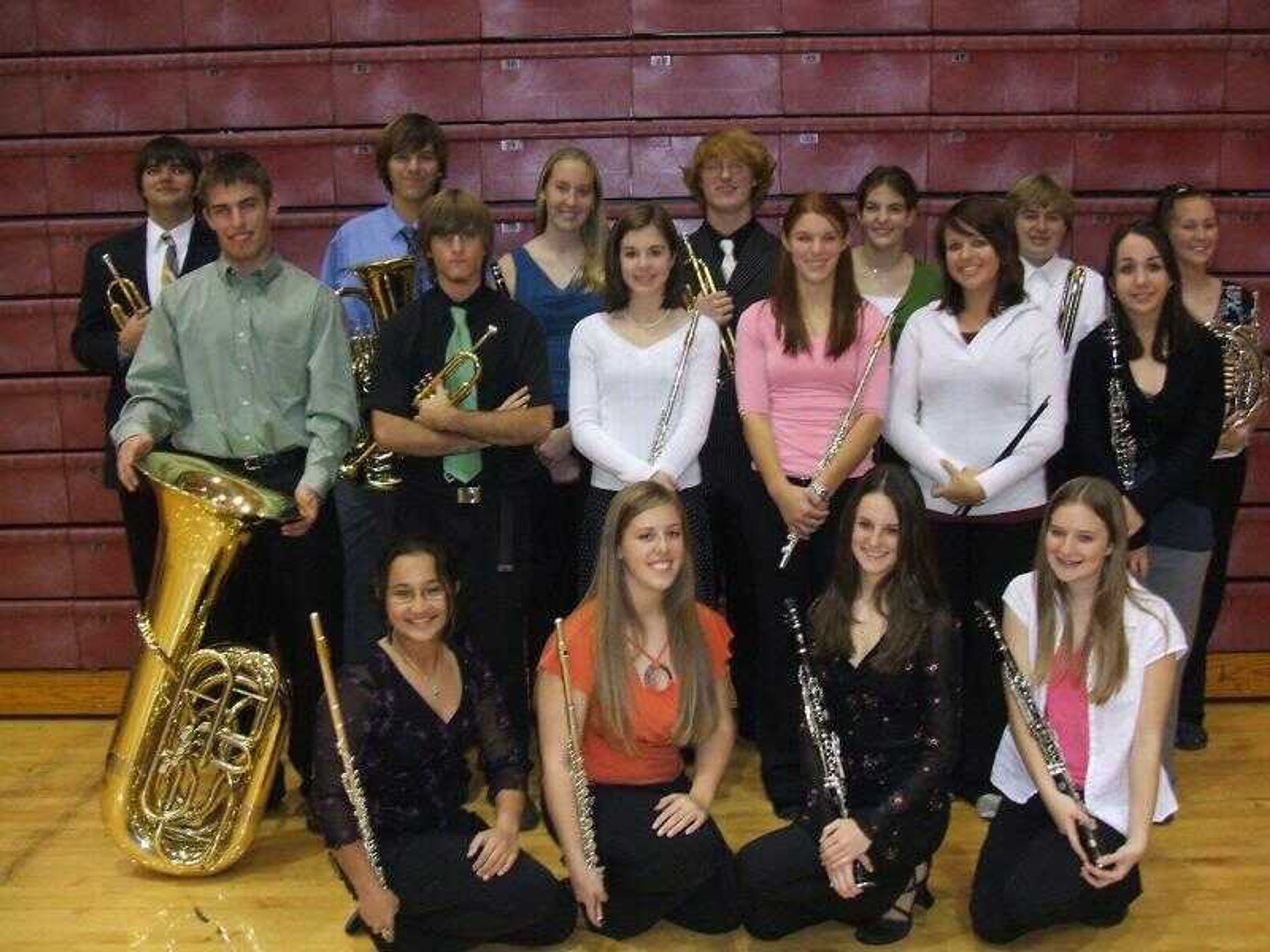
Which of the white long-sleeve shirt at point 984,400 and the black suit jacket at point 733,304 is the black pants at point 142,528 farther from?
the white long-sleeve shirt at point 984,400

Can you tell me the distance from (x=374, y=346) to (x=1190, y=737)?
2.43 metres

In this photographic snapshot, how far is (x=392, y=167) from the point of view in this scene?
3.48m

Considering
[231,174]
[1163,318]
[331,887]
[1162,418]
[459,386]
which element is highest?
[231,174]

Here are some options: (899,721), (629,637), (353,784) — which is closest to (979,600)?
(899,721)

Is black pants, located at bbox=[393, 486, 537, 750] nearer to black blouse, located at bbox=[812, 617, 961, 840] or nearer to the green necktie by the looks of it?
the green necktie

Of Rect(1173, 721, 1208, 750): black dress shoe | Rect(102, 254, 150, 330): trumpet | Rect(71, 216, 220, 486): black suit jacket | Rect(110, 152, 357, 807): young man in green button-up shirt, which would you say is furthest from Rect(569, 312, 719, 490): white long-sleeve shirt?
Rect(1173, 721, 1208, 750): black dress shoe

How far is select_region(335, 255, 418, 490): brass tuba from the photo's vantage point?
3207mm

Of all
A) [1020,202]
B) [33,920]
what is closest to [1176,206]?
[1020,202]

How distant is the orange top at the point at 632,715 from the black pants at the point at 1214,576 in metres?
1.58

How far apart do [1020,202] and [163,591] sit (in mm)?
2308

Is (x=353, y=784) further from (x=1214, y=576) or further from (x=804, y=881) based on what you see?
(x=1214, y=576)

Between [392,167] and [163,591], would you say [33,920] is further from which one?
[392,167]

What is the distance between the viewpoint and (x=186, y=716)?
9.62 feet

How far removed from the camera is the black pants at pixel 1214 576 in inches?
140
